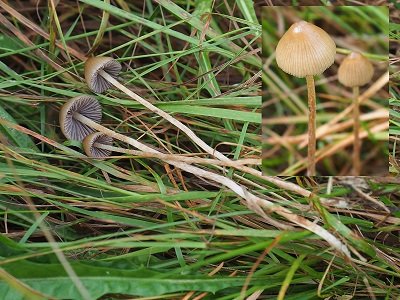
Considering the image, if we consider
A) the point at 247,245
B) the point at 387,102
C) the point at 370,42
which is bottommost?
the point at 247,245

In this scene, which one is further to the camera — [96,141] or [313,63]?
[96,141]

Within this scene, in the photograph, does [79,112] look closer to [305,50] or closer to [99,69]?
[99,69]

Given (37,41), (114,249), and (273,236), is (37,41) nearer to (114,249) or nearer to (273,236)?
(114,249)

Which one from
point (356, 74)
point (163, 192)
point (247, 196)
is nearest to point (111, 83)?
point (163, 192)

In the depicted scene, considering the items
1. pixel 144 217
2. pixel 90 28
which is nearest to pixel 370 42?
pixel 144 217

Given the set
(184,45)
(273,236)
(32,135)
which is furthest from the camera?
(184,45)

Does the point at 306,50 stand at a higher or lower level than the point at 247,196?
higher
